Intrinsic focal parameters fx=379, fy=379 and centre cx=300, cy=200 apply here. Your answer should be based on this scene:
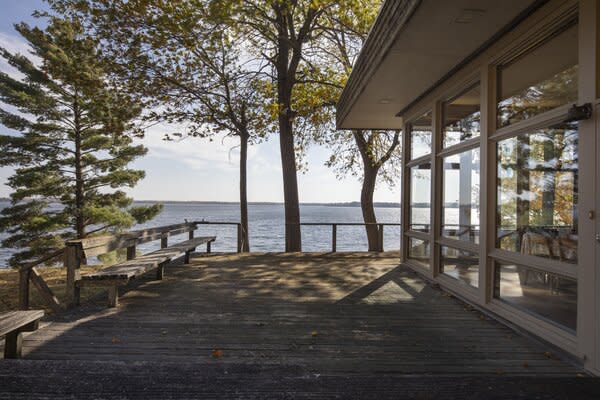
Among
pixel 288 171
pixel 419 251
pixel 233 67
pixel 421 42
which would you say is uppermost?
pixel 233 67

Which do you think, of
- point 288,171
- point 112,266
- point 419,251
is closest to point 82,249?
point 112,266

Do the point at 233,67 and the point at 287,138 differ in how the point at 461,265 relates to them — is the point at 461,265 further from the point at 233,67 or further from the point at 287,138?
the point at 233,67

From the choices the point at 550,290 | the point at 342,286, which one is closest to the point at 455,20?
the point at 550,290

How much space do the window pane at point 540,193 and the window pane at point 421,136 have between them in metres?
2.28

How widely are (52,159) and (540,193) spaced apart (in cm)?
1857

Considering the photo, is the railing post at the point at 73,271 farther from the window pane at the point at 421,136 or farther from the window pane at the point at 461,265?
the window pane at the point at 421,136

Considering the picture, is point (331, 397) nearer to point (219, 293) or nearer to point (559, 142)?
point (559, 142)

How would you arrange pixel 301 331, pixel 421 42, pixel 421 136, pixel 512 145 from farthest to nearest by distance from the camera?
1. pixel 421 136
2. pixel 421 42
3. pixel 512 145
4. pixel 301 331

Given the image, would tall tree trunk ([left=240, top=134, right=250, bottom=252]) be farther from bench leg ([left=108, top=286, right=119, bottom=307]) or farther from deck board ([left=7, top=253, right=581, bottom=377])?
bench leg ([left=108, top=286, right=119, bottom=307])

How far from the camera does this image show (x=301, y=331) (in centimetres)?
351

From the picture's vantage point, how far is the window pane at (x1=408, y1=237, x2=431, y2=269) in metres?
6.21

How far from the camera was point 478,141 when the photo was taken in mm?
4398

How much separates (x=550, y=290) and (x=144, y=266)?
435 cm

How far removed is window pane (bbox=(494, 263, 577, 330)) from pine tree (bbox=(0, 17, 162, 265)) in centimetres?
1450
